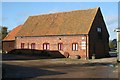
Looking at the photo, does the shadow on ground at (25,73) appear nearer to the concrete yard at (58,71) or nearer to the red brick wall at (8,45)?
the concrete yard at (58,71)

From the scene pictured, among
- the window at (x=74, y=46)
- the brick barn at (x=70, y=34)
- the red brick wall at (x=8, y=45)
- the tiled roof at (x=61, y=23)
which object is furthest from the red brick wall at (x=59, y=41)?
the red brick wall at (x=8, y=45)

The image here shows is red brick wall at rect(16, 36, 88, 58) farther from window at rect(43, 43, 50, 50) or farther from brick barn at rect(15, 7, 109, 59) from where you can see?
window at rect(43, 43, 50, 50)

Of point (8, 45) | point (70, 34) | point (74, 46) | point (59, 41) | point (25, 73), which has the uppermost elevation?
point (70, 34)

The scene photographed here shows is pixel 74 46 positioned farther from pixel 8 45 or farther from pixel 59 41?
pixel 8 45

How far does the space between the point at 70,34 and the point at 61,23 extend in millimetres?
4695

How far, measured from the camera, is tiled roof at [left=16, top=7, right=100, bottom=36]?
147ft

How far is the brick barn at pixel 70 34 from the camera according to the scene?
43.2 meters

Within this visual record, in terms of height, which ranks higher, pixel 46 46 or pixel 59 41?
pixel 59 41

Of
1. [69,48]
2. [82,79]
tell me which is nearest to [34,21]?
[69,48]

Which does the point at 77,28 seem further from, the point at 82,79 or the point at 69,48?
the point at 82,79

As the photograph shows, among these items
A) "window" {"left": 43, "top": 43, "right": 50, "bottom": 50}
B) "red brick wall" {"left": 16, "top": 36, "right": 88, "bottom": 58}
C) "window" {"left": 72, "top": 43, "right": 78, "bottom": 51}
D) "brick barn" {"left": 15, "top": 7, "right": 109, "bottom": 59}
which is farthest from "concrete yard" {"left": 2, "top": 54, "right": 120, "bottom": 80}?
"window" {"left": 43, "top": 43, "right": 50, "bottom": 50}

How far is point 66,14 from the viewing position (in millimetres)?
49719

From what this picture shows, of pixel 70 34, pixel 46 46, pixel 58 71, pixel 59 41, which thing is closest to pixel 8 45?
pixel 46 46

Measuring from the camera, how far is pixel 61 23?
48.4 meters
